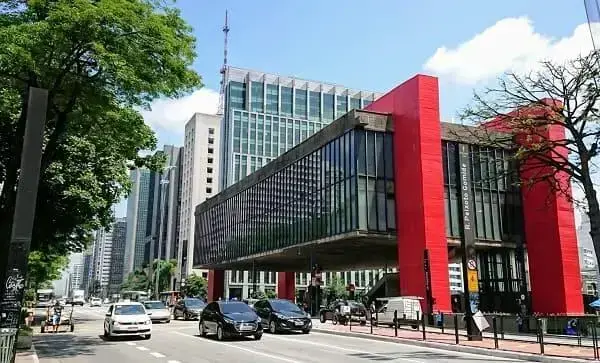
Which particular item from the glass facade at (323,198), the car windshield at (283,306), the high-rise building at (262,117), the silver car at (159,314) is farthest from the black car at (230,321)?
the high-rise building at (262,117)

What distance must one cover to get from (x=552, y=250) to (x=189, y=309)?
25601mm

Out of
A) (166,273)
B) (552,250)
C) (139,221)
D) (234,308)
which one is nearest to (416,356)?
(234,308)

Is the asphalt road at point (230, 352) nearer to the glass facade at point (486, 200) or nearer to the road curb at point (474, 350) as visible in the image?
the road curb at point (474, 350)

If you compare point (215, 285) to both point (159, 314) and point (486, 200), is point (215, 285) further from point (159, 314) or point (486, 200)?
point (486, 200)

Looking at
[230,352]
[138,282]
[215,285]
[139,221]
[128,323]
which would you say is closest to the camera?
[230,352]

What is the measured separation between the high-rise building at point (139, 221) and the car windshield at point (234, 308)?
145593 millimetres

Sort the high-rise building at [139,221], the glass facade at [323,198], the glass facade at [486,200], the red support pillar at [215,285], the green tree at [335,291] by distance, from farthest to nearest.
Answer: the high-rise building at [139,221] → the green tree at [335,291] → the red support pillar at [215,285] → the glass facade at [486,200] → the glass facade at [323,198]

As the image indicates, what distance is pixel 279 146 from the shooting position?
442 ft

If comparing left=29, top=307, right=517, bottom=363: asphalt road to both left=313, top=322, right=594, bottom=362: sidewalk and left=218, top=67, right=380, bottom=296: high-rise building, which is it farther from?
left=218, top=67, right=380, bottom=296: high-rise building

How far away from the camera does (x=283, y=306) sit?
26109 mm

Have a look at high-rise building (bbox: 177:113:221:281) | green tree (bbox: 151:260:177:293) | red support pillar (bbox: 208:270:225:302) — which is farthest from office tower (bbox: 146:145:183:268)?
red support pillar (bbox: 208:270:225:302)

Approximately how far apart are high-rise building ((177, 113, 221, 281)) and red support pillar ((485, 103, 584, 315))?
10134 centimetres

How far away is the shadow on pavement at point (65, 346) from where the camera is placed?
16844 millimetres

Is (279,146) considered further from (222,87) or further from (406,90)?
(406,90)
